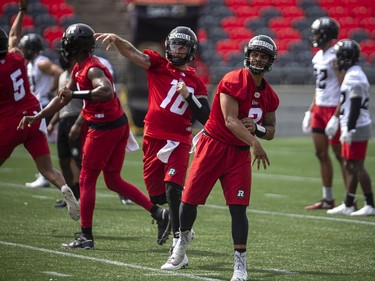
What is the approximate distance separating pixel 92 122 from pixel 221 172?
1676 mm

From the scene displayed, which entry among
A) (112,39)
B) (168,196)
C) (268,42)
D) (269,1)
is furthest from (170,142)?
(269,1)

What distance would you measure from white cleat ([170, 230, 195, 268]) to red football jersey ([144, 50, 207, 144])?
39.8 inches

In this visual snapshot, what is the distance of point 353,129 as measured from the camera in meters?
9.95

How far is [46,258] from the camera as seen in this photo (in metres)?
6.91

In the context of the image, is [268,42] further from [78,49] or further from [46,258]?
[46,258]

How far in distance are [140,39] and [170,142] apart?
13252 millimetres

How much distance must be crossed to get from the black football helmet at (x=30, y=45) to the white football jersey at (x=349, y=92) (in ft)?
13.3

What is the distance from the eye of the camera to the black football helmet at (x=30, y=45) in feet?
37.3

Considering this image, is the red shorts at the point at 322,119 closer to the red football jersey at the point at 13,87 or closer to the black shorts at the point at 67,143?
the black shorts at the point at 67,143

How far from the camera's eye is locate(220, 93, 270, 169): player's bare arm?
20.0 feet

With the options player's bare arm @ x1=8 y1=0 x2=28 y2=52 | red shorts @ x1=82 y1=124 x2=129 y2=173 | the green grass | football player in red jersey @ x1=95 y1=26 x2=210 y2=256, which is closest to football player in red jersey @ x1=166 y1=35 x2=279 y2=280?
the green grass

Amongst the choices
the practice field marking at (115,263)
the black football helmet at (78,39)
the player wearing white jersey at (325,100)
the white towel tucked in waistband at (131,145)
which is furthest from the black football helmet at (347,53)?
the practice field marking at (115,263)

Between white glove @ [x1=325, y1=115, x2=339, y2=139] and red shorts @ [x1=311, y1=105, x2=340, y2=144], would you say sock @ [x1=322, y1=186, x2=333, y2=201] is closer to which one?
red shorts @ [x1=311, y1=105, x2=340, y2=144]

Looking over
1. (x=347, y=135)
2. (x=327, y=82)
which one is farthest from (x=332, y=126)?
(x=327, y=82)
